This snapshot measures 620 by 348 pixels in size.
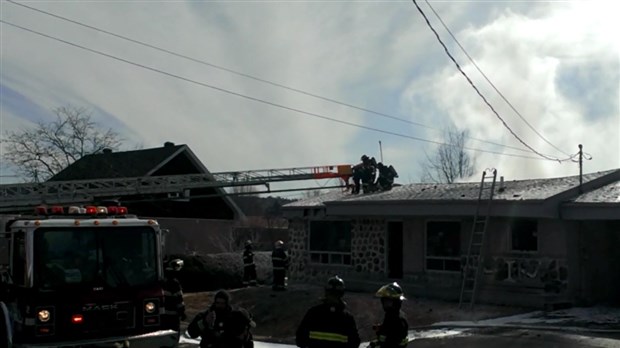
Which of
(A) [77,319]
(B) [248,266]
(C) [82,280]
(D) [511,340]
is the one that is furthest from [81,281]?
(B) [248,266]

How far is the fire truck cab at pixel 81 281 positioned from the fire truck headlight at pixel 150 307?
0.01m

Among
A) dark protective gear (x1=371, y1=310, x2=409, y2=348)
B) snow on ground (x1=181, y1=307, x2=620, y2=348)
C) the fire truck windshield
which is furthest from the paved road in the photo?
dark protective gear (x1=371, y1=310, x2=409, y2=348)

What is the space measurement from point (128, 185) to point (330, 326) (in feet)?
48.9

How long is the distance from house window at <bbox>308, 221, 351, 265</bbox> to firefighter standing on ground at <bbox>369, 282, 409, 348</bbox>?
15854mm

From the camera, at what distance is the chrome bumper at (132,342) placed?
972 cm

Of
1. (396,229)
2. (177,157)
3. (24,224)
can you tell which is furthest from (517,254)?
(177,157)

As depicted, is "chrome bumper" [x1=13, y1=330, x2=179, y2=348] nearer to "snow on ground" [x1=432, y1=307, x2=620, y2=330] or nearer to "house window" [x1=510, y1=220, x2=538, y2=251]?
"snow on ground" [x1=432, y1=307, x2=620, y2=330]

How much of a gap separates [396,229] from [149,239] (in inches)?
463

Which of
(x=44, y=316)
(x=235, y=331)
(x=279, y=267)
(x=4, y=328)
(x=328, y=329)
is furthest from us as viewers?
(x=279, y=267)

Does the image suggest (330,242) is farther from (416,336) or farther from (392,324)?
(392,324)

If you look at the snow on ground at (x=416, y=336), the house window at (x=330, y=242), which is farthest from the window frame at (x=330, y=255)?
the snow on ground at (x=416, y=336)

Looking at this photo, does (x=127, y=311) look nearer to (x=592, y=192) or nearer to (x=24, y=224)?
(x=24, y=224)

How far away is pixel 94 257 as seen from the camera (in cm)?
1028

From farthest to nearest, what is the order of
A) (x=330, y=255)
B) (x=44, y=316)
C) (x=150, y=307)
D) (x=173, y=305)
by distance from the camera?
(x=330, y=255) < (x=173, y=305) < (x=150, y=307) < (x=44, y=316)
